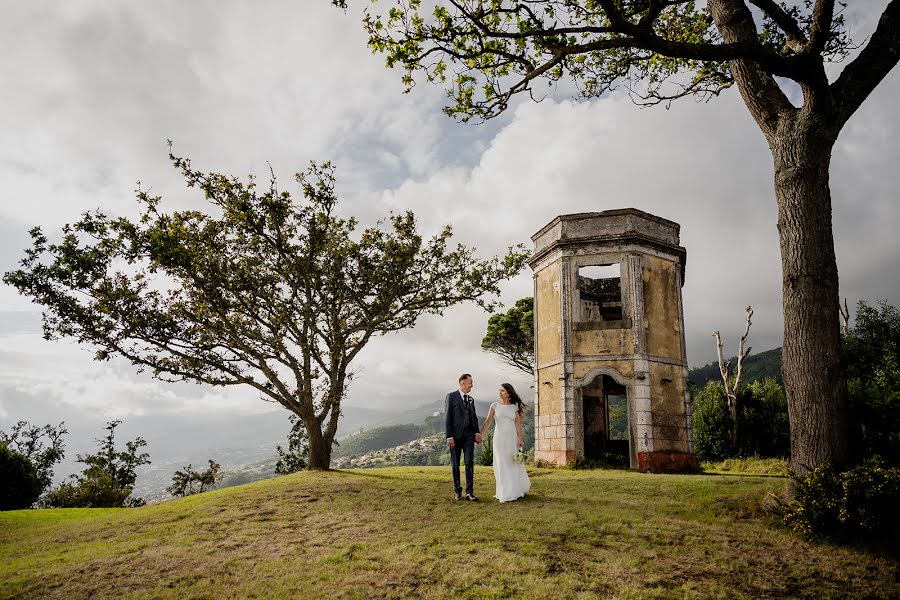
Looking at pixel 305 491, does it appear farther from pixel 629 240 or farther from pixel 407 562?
pixel 629 240

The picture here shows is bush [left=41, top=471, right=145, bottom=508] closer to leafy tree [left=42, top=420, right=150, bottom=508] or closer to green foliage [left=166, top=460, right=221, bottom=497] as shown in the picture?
leafy tree [left=42, top=420, right=150, bottom=508]

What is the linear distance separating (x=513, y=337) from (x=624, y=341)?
1841 centimetres

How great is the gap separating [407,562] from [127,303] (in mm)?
15973

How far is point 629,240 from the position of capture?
2102 cm

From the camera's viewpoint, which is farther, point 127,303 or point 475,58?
point 127,303

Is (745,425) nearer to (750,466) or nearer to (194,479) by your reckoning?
(750,466)

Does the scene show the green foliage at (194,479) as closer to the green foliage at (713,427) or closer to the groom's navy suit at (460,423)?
the groom's navy suit at (460,423)

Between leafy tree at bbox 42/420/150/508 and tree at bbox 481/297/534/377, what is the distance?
83.5 ft

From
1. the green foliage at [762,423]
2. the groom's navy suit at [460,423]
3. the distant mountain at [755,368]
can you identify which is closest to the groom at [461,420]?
the groom's navy suit at [460,423]

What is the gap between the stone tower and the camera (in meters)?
20.0

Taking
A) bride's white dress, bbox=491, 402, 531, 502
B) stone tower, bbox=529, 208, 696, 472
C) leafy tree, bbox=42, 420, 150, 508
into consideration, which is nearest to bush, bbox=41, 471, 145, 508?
leafy tree, bbox=42, 420, 150, 508

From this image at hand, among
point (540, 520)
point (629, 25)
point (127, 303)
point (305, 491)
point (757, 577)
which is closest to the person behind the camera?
point (757, 577)

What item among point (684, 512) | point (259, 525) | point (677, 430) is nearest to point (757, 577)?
point (684, 512)

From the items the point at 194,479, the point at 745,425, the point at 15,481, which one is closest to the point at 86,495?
the point at 15,481
